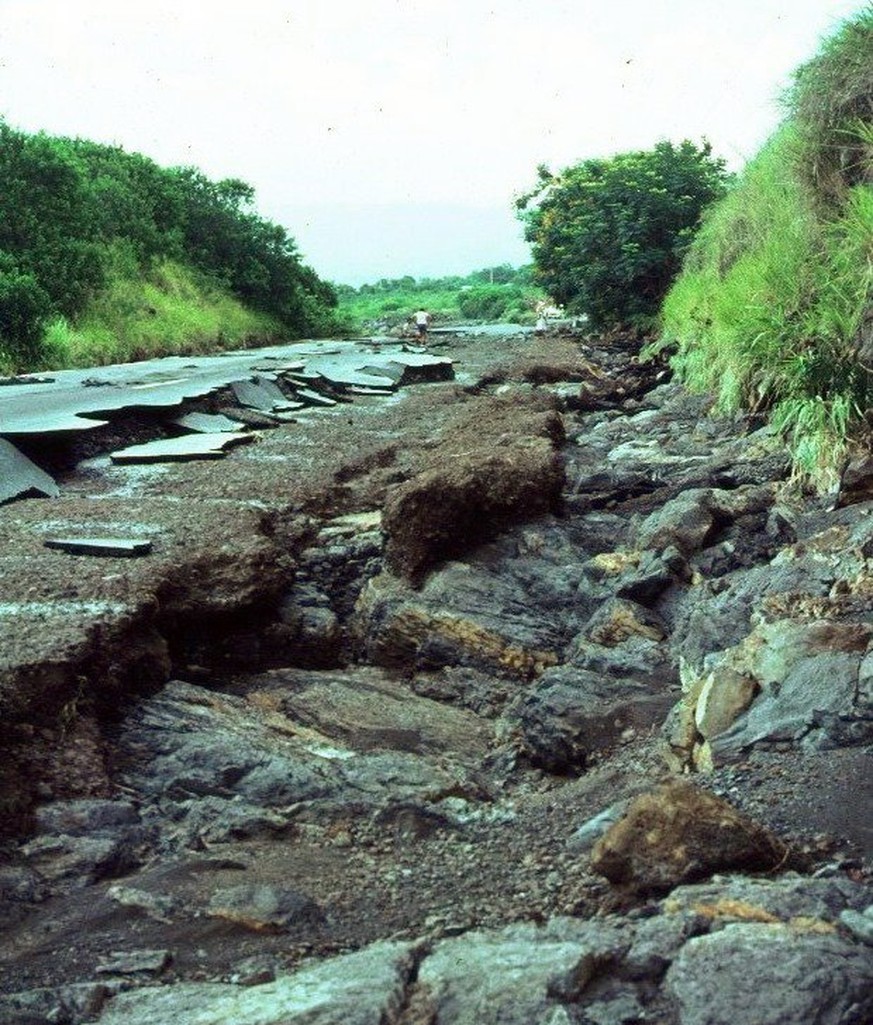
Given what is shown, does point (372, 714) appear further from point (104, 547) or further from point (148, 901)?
point (148, 901)

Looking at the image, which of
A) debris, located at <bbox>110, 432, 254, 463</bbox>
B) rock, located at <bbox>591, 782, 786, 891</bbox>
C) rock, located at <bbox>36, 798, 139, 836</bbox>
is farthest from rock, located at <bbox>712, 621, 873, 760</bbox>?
debris, located at <bbox>110, 432, 254, 463</bbox>

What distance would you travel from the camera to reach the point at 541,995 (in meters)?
1.88

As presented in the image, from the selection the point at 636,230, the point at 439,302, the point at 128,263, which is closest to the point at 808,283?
Result: the point at 636,230

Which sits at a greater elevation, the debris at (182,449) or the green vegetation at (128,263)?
the green vegetation at (128,263)

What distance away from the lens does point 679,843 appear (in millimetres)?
2312

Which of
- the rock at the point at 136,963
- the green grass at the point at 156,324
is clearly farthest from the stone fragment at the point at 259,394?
the rock at the point at 136,963

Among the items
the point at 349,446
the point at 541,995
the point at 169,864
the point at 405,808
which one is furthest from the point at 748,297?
the point at 541,995

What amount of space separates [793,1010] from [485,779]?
2052 millimetres

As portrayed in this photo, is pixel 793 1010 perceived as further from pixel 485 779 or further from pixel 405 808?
pixel 485 779

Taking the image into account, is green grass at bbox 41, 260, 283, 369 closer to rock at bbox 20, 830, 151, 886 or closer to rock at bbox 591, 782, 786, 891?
rock at bbox 20, 830, 151, 886

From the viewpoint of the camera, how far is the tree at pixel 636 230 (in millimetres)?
21406

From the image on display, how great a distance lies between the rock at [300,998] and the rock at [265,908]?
265 mm

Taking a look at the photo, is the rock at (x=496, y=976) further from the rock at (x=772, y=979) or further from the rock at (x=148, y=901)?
the rock at (x=148, y=901)

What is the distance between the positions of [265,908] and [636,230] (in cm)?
2019
